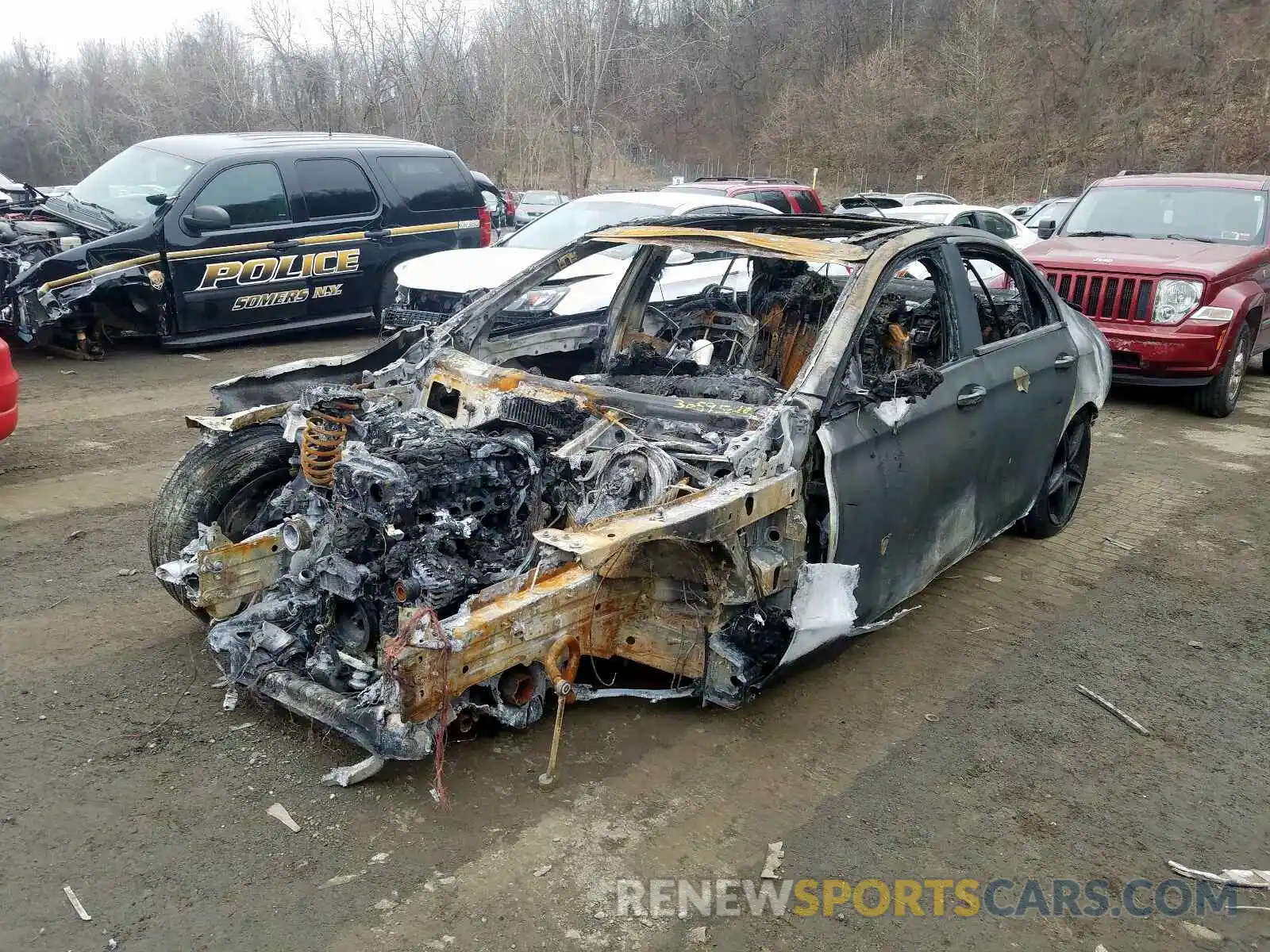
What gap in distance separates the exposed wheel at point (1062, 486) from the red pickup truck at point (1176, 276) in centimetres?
292

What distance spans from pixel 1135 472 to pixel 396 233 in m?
7.59

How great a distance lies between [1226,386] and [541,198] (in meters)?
17.8

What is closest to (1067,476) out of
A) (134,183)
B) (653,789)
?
(653,789)

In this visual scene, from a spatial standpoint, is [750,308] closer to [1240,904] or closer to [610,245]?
[610,245]

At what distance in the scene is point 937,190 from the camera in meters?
36.0

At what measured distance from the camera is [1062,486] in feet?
18.3

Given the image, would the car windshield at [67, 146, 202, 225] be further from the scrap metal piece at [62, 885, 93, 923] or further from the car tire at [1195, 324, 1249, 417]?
the car tire at [1195, 324, 1249, 417]

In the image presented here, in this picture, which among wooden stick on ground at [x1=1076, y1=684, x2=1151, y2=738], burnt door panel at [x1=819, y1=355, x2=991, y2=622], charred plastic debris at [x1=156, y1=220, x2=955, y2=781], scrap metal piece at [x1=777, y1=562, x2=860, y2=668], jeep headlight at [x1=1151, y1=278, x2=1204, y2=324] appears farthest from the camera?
jeep headlight at [x1=1151, y1=278, x2=1204, y2=324]

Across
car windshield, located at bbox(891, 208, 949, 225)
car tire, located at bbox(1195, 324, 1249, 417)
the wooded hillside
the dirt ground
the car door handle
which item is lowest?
the dirt ground

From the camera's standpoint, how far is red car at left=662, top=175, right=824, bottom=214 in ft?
34.9

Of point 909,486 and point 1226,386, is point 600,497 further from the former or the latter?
point 1226,386

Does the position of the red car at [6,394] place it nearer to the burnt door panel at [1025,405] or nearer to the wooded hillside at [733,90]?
the burnt door panel at [1025,405]

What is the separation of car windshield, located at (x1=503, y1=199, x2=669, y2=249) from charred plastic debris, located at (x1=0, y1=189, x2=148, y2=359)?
11.2 feet

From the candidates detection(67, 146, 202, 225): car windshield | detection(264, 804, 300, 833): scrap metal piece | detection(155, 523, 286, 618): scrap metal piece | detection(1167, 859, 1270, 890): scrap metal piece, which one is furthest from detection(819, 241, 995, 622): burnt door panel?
detection(67, 146, 202, 225): car windshield
